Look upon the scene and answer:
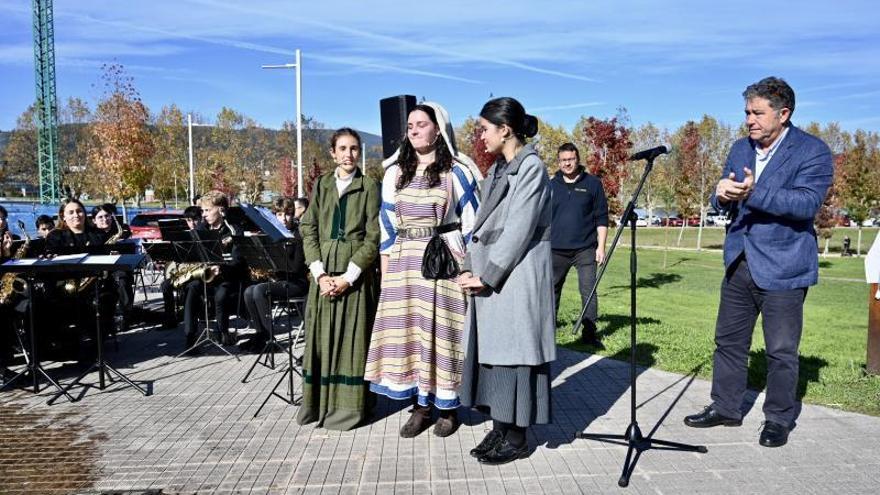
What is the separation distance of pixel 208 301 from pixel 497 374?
17.9ft

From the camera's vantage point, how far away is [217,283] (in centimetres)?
867

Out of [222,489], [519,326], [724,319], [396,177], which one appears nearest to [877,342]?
[724,319]

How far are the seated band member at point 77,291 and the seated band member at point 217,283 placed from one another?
2.90 ft

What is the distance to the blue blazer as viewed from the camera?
4.56 m

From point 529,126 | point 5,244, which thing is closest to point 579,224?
point 529,126

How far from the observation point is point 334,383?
5.31 meters

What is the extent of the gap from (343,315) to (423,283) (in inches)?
30.2

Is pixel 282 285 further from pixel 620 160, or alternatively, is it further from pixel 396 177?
pixel 620 160

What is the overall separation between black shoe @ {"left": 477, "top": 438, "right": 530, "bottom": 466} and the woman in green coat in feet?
3.89

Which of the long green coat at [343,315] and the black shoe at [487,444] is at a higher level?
the long green coat at [343,315]

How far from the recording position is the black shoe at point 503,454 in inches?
179

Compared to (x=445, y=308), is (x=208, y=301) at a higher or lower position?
lower

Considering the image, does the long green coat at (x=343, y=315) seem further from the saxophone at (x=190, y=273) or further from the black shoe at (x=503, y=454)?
the saxophone at (x=190, y=273)

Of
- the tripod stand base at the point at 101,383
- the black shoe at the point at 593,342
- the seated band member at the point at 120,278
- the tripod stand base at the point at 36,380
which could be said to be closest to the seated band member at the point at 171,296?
the seated band member at the point at 120,278
